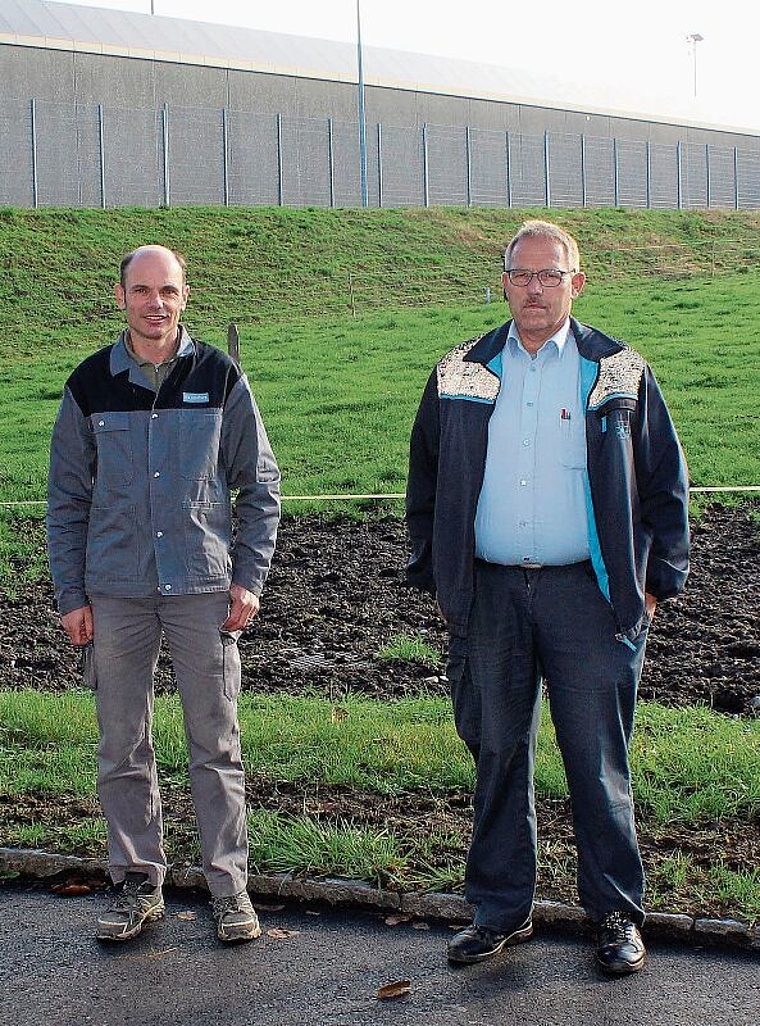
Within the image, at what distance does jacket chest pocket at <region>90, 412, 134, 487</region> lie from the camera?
15.5 ft

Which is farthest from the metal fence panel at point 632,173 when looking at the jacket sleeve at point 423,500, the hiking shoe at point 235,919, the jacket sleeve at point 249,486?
the hiking shoe at point 235,919

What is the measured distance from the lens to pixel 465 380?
445cm

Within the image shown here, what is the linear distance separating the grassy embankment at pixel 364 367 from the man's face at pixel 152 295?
1.88 m

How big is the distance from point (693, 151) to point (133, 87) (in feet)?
83.9

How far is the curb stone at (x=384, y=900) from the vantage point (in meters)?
4.52

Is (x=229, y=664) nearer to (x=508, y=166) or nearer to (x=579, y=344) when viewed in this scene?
(x=579, y=344)

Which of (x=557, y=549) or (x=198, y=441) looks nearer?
(x=557, y=549)

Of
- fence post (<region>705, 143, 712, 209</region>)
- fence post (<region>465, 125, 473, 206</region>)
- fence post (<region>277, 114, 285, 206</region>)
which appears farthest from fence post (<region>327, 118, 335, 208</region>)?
fence post (<region>705, 143, 712, 209</region>)

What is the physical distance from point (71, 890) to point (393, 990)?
1.49m

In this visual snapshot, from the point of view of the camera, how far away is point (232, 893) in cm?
476

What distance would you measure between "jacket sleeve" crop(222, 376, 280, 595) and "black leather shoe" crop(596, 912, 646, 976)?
1.51 metres

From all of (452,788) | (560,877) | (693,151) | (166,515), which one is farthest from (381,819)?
(693,151)

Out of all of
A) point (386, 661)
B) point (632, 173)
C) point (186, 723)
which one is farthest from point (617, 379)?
point (632, 173)

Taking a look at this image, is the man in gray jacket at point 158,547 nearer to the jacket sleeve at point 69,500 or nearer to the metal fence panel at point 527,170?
the jacket sleeve at point 69,500
